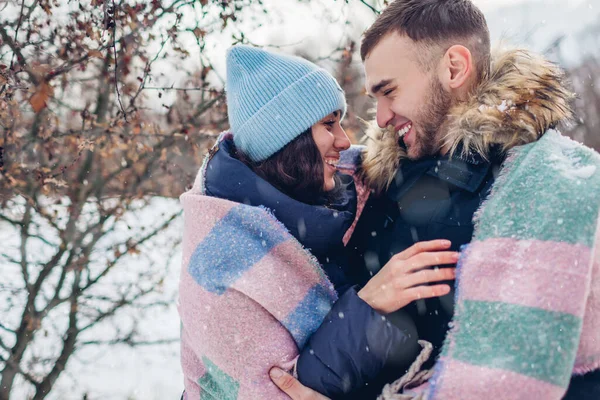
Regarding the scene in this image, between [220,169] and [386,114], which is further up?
[220,169]

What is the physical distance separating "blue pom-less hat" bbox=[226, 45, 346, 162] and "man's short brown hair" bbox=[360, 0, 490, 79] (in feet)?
1.13

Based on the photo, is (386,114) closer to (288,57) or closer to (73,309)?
(288,57)

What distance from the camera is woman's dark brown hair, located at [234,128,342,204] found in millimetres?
2158

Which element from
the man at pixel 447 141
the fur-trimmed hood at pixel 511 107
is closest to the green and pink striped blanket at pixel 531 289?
the man at pixel 447 141

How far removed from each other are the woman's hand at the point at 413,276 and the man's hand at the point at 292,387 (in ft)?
1.23

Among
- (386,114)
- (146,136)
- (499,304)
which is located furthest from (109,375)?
(499,304)

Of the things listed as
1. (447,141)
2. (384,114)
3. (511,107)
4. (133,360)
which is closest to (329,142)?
(384,114)

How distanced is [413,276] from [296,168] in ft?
2.71

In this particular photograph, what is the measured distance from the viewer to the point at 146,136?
3.90m

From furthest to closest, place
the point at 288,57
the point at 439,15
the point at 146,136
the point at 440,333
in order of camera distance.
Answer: the point at 146,136
the point at 288,57
the point at 439,15
the point at 440,333

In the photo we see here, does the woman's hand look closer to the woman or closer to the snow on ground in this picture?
the woman

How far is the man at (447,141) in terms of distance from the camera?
141cm

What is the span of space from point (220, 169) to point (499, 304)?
123 centimetres

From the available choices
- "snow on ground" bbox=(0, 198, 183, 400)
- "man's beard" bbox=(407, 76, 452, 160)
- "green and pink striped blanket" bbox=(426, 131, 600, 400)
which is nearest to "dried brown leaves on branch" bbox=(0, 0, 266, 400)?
"snow on ground" bbox=(0, 198, 183, 400)
